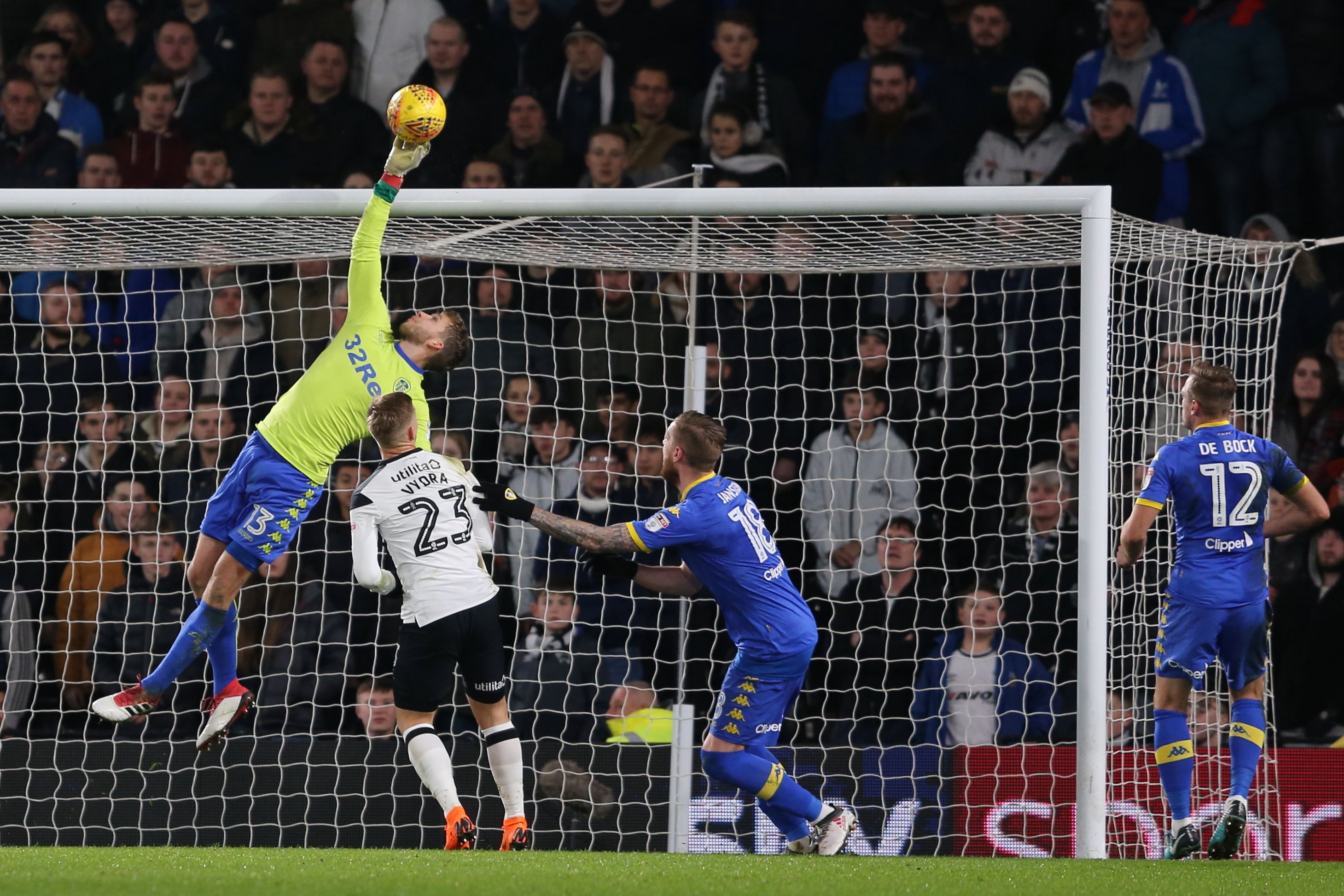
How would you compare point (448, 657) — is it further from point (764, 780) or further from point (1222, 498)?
point (1222, 498)

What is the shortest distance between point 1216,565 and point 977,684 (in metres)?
1.75

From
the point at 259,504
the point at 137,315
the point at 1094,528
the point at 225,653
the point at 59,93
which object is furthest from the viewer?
the point at 59,93

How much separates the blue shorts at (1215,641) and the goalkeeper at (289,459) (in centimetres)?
296

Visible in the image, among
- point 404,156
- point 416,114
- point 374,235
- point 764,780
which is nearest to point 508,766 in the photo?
point 764,780

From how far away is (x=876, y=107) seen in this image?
8.62 meters

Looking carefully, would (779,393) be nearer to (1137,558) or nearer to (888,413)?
(888,413)

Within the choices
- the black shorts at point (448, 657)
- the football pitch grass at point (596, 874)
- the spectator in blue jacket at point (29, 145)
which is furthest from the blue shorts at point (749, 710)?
the spectator in blue jacket at point (29, 145)

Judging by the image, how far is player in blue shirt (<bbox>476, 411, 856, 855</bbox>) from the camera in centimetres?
527

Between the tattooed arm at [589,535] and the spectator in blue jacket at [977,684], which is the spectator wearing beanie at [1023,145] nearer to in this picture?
the spectator in blue jacket at [977,684]

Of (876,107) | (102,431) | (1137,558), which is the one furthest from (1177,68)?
(102,431)

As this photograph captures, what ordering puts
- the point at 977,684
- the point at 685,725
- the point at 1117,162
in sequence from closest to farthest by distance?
the point at 685,725 < the point at 977,684 < the point at 1117,162

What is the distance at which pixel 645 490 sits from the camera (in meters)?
7.98

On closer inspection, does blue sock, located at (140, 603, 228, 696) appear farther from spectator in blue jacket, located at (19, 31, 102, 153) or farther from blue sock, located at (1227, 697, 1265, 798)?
spectator in blue jacket, located at (19, 31, 102, 153)

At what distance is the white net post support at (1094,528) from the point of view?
5.53 m
